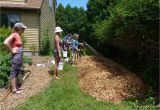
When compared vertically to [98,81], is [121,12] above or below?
above

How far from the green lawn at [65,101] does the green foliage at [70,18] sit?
2015 inches

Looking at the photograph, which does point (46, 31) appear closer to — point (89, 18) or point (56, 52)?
point (89, 18)

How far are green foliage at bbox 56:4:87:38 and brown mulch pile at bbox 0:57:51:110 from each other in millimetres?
48055

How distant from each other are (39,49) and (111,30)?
11.7m

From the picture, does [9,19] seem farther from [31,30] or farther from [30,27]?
[31,30]

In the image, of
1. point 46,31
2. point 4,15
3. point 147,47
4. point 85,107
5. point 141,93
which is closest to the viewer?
point 85,107

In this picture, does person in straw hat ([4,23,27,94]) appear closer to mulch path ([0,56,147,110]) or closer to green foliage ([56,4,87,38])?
mulch path ([0,56,147,110])

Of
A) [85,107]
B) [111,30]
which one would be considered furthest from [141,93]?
[111,30]

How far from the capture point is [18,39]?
11219 millimetres

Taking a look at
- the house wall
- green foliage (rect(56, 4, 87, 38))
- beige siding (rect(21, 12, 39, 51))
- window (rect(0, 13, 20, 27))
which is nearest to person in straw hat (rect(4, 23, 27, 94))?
the house wall

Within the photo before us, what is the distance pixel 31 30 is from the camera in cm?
2609

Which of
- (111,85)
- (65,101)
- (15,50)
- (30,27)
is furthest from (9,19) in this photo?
(65,101)

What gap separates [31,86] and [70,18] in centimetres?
5598

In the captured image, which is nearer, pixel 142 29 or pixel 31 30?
pixel 142 29
